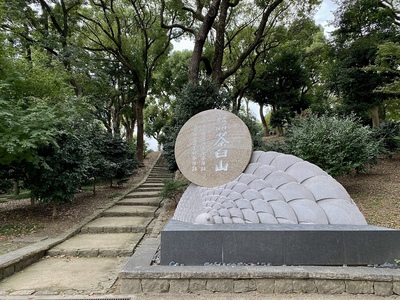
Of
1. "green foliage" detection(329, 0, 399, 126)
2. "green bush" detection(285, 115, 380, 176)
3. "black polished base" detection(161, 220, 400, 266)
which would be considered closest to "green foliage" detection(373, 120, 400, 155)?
"green foliage" detection(329, 0, 399, 126)

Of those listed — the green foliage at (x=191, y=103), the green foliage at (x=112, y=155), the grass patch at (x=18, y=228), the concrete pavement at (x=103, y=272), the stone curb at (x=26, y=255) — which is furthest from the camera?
the green foliage at (x=112, y=155)

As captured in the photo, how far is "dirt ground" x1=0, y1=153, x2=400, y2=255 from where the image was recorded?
527cm

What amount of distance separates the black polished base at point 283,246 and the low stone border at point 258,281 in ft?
0.87

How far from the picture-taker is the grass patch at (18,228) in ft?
17.7

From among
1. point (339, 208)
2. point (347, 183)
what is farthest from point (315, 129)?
point (339, 208)

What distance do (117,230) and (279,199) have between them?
3.61 metres

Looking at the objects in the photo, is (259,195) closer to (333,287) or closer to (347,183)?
(333,287)

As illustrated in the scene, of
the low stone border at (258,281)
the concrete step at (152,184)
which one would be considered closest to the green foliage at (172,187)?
the concrete step at (152,184)

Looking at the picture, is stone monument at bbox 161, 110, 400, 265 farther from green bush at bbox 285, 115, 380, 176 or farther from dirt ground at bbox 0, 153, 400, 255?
green bush at bbox 285, 115, 380, 176

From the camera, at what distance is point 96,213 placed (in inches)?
268

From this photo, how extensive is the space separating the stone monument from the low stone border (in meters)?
0.29

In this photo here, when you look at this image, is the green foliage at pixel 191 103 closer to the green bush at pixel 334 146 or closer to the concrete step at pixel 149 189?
the concrete step at pixel 149 189

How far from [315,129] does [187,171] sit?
3.73m

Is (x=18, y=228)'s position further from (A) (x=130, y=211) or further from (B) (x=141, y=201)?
(B) (x=141, y=201)
